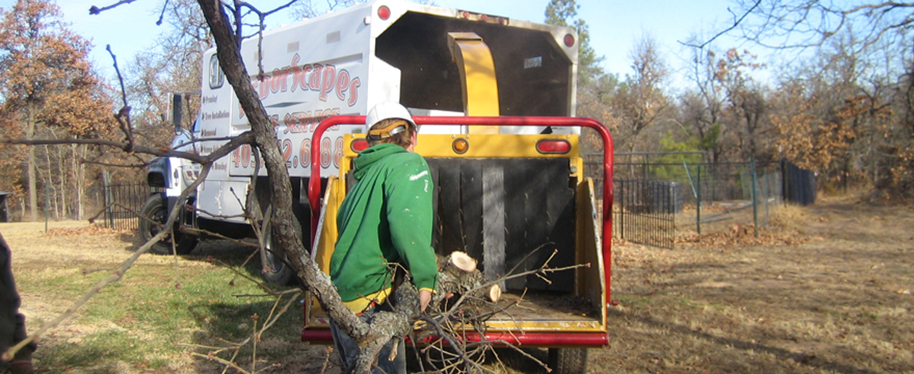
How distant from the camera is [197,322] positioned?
19.3 ft

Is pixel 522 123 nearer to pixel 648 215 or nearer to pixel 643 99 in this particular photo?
pixel 648 215

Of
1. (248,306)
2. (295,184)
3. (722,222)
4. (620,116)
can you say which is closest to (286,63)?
(295,184)

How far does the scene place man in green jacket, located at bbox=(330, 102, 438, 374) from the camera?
2.43m

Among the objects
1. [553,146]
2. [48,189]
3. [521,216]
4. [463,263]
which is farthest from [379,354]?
[48,189]

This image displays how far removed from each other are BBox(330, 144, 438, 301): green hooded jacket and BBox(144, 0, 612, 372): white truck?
0.33m

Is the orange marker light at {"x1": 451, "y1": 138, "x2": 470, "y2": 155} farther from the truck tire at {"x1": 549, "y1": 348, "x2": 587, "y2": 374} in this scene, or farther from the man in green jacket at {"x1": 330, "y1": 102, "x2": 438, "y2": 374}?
the man in green jacket at {"x1": 330, "y1": 102, "x2": 438, "y2": 374}

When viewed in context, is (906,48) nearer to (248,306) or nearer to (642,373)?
(642,373)

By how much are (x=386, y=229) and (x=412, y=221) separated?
0.17 m

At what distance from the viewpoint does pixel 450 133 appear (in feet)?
23.0

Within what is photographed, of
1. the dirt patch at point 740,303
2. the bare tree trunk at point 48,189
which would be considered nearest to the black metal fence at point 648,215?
the dirt patch at point 740,303

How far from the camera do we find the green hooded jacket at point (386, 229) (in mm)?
2426

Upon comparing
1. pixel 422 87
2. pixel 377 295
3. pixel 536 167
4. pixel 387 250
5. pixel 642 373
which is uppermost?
pixel 422 87

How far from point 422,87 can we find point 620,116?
1069 inches

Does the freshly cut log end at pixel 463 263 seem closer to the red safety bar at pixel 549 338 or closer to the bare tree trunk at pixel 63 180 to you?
the red safety bar at pixel 549 338
